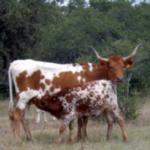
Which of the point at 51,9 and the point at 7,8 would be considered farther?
the point at 51,9

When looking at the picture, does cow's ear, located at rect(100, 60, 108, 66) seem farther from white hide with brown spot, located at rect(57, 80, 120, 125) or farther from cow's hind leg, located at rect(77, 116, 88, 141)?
cow's hind leg, located at rect(77, 116, 88, 141)

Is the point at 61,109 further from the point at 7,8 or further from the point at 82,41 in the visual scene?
the point at 82,41

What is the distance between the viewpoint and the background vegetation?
2153cm

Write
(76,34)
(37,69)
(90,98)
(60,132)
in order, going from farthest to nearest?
(76,34)
(37,69)
(90,98)
(60,132)

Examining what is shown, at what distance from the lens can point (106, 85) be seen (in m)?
12.5

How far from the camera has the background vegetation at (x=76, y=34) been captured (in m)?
21.5

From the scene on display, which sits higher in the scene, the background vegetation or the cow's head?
the background vegetation

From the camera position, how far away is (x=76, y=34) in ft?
142

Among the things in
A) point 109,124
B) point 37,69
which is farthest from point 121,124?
point 37,69

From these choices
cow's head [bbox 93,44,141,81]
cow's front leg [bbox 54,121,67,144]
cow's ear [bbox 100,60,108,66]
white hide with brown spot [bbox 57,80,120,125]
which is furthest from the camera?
cow's ear [bbox 100,60,108,66]

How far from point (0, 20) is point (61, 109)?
10127 mm

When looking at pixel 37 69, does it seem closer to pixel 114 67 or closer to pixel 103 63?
pixel 103 63

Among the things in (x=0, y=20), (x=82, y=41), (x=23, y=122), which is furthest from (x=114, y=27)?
(x=23, y=122)

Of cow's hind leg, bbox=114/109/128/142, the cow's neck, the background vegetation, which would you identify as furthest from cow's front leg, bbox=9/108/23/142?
the background vegetation
